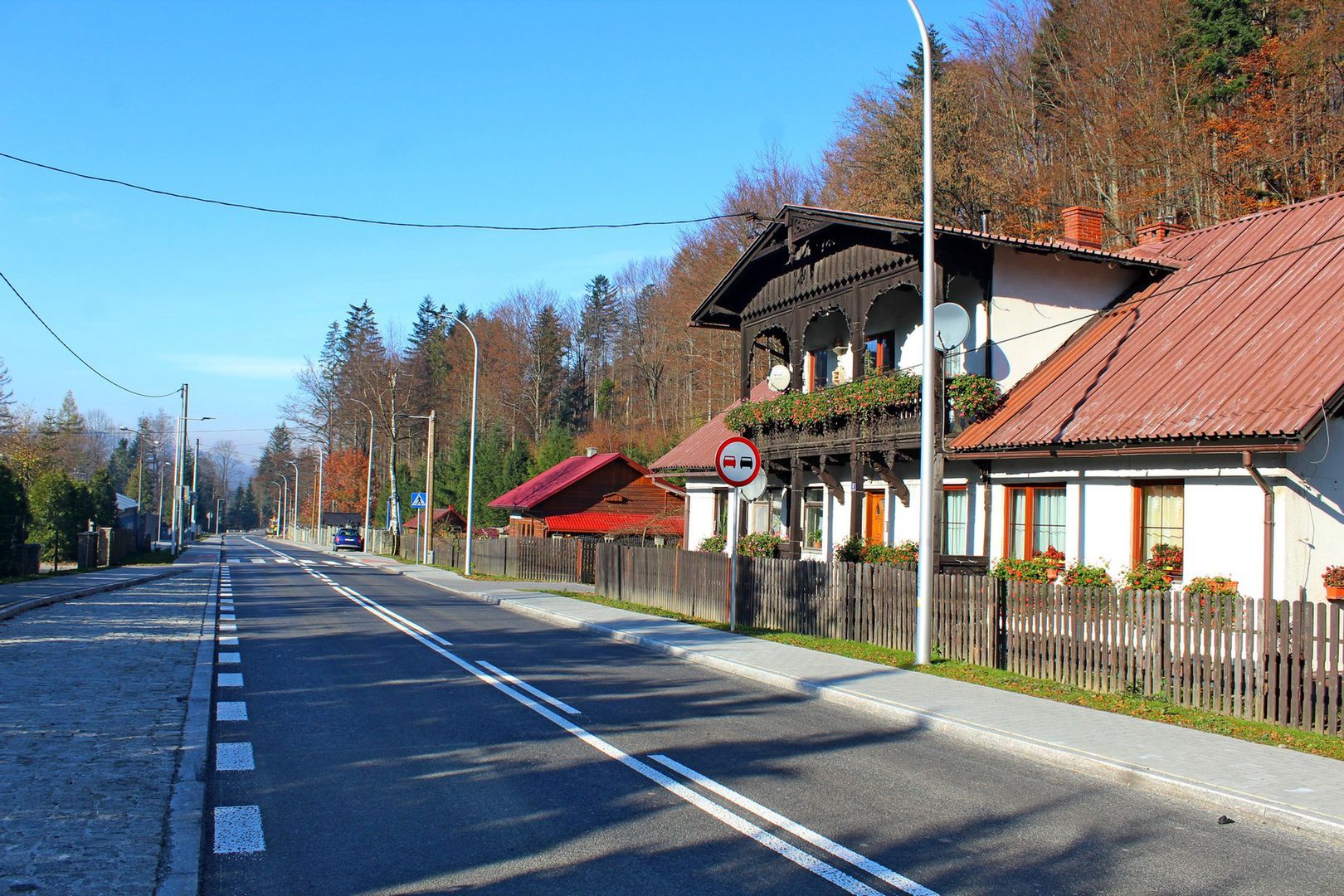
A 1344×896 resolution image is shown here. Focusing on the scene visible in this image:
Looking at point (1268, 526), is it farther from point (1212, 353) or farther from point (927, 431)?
point (927, 431)

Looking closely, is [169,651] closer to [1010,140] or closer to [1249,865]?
[1249,865]

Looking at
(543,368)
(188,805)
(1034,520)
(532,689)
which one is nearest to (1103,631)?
(1034,520)

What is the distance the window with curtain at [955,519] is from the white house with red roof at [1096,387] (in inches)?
1.4

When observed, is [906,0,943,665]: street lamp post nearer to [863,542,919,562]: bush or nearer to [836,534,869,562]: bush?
[863,542,919,562]: bush

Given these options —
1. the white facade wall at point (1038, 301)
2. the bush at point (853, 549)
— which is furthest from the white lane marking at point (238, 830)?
the bush at point (853, 549)

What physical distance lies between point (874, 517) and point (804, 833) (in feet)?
51.9

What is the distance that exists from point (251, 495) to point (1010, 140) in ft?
565

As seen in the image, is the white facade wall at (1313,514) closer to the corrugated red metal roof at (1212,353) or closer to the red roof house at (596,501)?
the corrugated red metal roof at (1212,353)

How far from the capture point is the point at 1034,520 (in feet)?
55.1

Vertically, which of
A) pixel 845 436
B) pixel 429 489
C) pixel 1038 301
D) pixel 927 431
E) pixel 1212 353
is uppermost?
pixel 1038 301

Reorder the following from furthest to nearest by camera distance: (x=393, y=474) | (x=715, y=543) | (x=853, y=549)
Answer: (x=393, y=474) → (x=715, y=543) → (x=853, y=549)

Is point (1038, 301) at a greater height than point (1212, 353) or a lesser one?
greater

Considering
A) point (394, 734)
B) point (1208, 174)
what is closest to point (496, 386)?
point (1208, 174)

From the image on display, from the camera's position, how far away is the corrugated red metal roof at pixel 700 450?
28531 mm
